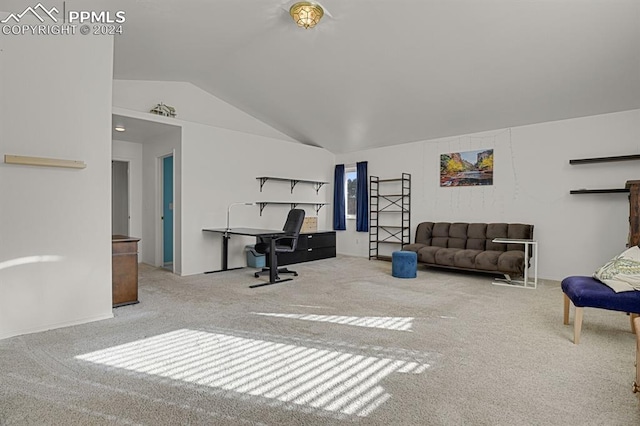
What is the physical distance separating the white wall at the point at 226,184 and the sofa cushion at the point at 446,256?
3106 mm

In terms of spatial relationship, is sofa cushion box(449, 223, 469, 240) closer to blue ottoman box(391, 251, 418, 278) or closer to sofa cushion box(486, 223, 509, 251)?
sofa cushion box(486, 223, 509, 251)

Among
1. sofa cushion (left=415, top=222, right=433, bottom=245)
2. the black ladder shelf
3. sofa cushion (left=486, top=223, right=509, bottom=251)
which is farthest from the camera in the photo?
the black ladder shelf

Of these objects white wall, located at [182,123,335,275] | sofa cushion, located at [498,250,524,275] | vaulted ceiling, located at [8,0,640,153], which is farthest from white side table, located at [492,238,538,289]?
white wall, located at [182,123,335,275]

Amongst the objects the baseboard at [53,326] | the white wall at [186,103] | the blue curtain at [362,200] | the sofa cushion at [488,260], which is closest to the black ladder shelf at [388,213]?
the blue curtain at [362,200]

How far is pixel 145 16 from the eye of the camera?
Result: 3.67 metres

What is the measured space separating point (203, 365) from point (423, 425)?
4.74ft

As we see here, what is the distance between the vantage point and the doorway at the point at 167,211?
599 cm

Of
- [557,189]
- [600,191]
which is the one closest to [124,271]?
[557,189]

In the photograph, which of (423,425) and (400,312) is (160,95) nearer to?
(400,312)

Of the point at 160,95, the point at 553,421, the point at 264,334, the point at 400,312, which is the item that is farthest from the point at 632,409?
the point at 160,95

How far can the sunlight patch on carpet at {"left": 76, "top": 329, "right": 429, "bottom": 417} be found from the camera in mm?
1940

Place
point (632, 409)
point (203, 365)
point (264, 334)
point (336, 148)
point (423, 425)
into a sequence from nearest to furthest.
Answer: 1. point (423, 425)
2. point (632, 409)
3. point (203, 365)
4. point (264, 334)
5. point (336, 148)

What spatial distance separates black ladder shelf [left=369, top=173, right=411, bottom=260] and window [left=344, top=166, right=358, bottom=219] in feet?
1.78

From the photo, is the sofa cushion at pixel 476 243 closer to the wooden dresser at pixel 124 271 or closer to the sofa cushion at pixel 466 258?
the sofa cushion at pixel 466 258
